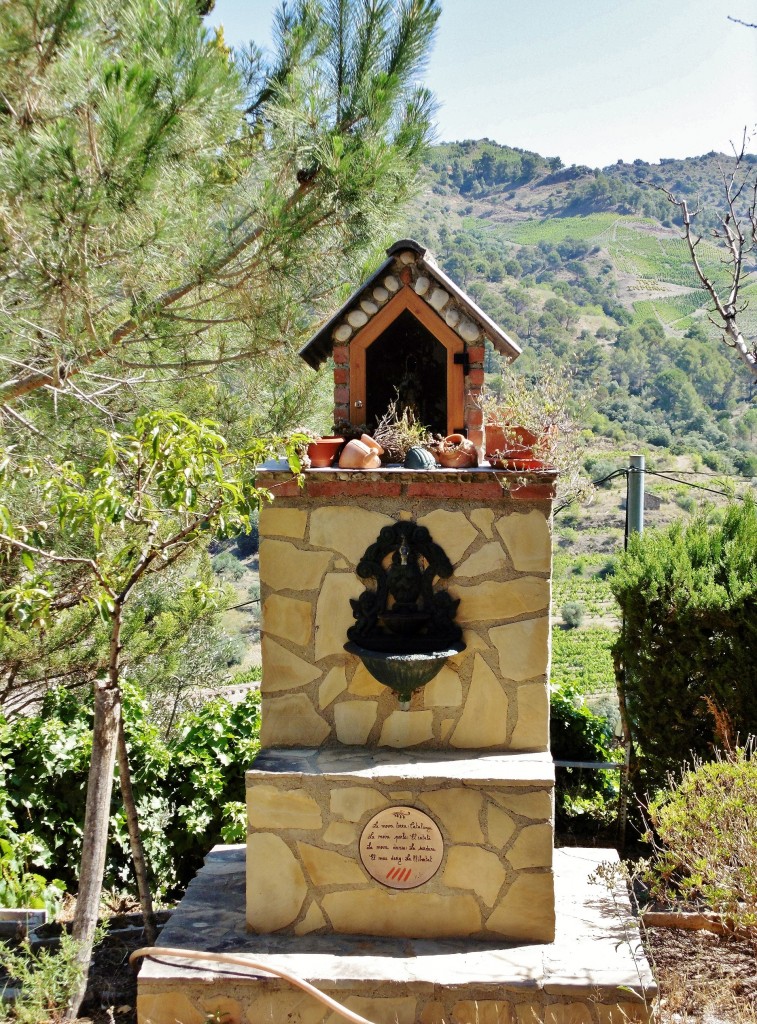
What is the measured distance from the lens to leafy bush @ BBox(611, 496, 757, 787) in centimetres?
550

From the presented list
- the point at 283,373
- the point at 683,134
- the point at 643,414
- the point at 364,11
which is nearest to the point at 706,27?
the point at 683,134

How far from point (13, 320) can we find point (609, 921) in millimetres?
4311

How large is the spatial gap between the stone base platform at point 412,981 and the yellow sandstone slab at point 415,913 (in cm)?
5

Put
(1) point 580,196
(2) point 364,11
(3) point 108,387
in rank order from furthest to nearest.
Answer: (1) point 580,196, (2) point 364,11, (3) point 108,387

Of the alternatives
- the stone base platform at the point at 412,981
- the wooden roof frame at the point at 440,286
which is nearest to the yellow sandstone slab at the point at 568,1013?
the stone base platform at the point at 412,981

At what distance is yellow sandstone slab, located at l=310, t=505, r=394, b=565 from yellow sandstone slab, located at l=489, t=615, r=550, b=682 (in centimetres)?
72

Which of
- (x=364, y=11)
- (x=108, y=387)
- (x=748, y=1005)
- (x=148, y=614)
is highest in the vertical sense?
(x=364, y=11)

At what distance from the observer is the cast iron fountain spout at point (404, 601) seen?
13.5 ft

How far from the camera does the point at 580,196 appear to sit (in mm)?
42375

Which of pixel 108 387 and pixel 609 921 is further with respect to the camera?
pixel 108 387

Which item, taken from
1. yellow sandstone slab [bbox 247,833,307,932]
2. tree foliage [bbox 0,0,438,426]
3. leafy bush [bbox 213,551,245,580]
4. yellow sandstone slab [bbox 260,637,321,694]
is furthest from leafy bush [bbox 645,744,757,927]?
leafy bush [bbox 213,551,245,580]

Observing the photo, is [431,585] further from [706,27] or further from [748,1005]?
[706,27]

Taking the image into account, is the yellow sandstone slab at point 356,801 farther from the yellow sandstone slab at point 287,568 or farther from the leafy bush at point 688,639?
the leafy bush at point 688,639

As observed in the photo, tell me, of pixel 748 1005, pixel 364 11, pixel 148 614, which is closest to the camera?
pixel 748 1005
